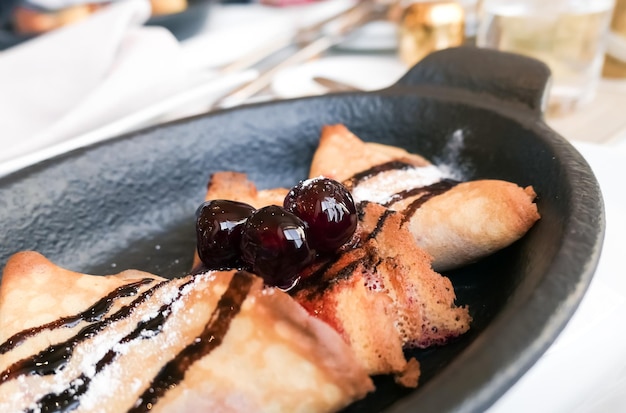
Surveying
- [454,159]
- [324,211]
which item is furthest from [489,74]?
[324,211]

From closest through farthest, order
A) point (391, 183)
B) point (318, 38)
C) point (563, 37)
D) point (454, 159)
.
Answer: point (391, 183), point (454, 159), point (563, 37), point (318, 38)

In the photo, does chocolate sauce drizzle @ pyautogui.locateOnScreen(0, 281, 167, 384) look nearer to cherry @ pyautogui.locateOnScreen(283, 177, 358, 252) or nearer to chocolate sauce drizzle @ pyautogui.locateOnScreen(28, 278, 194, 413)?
chocolate sauce drizzle @ pyautogui.locateOnScreen(28, 278, 194, 413)

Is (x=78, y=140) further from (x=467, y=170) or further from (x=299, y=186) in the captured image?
(x=467, y=170)

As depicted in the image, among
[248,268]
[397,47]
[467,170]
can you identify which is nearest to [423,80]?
[467,170]

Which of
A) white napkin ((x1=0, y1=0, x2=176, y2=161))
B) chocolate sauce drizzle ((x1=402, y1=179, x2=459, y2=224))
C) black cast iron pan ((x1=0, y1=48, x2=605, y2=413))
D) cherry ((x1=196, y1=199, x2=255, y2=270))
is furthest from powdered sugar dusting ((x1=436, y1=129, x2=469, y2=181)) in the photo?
white napkin ((x1=0, y1=0, x2=176, y2=161))

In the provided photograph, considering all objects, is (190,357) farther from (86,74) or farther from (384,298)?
(86,74)

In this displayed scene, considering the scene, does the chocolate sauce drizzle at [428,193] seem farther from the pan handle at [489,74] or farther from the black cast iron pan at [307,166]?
the pan handle at [489,74]

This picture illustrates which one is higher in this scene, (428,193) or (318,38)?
(428,193)
